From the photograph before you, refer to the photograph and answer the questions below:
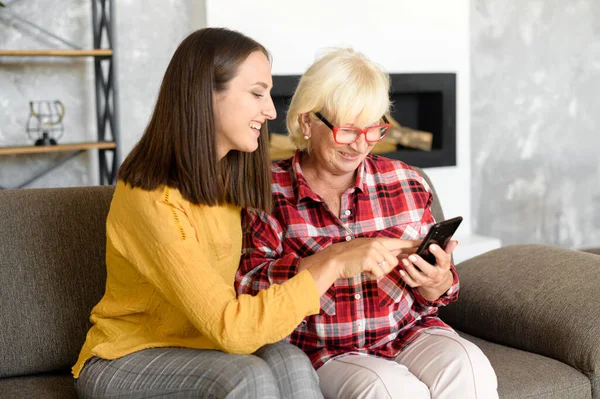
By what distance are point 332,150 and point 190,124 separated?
45cm

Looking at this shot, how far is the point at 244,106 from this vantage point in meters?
1.75

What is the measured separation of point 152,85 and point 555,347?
2.68m

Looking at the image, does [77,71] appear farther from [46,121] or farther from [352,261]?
[352,261]

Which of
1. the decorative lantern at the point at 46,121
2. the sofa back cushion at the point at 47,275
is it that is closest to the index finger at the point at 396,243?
the sofa back cushion at the point at 47,275

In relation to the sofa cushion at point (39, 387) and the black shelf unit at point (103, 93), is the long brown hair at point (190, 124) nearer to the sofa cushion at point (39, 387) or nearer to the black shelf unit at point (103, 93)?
the sofa cushion at point (39, 387)

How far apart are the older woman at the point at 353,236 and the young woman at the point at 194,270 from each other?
0.15m

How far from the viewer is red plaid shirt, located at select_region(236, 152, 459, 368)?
6.30ft

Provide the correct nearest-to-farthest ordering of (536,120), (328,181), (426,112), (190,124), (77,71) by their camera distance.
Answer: (190,124)
(328,181)
(77,71)
(426,112)
(536,120)

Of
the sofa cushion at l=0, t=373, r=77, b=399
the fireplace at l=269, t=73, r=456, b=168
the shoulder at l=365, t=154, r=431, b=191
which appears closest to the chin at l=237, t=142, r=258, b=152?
the shoulder at l=365, t=154, r=431, b=191

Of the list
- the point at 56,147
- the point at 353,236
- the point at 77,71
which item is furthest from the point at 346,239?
the point at 77,71

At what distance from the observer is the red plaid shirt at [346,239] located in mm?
1921

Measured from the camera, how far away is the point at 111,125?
3852mm

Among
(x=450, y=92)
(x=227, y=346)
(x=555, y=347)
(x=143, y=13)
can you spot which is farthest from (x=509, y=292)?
(x=143, y=13)

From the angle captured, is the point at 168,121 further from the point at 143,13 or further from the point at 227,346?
the point at 143,13
